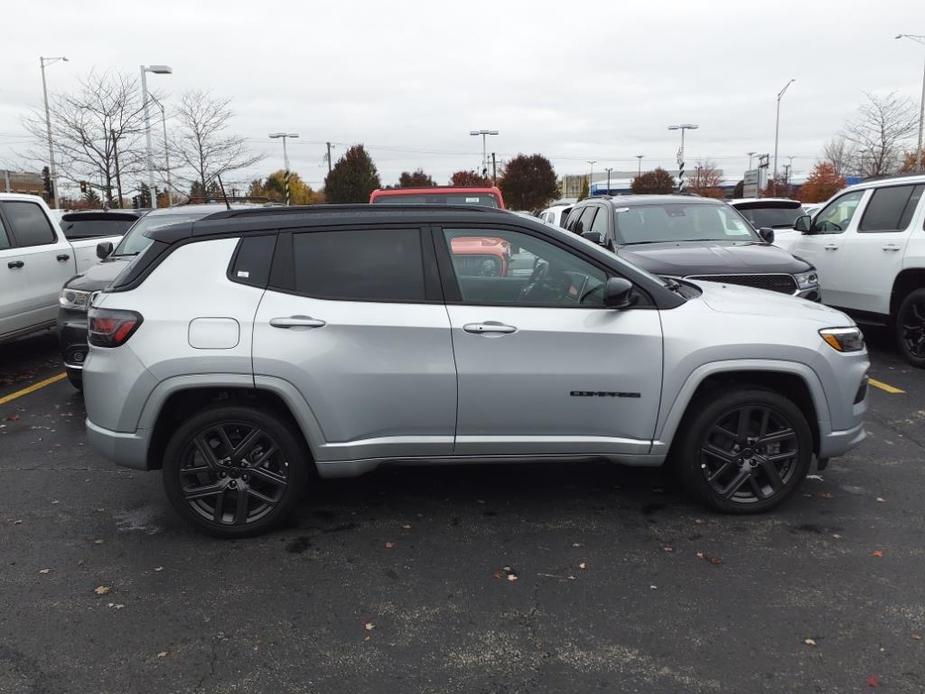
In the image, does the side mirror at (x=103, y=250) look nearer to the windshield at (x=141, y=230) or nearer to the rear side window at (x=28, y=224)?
the windshield at (x=141, y=230)

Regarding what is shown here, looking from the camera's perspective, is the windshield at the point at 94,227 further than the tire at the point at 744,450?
Yes

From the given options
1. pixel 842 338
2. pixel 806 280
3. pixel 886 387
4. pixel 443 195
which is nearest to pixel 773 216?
pixel 443 195

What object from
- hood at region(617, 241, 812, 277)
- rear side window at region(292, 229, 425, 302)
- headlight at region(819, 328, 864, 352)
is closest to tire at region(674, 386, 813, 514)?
headlight at region(819, 328, 864, 352)

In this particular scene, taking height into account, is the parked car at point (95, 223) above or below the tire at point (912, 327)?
above

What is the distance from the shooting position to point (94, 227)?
476 inches

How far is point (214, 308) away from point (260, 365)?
0.40 metres

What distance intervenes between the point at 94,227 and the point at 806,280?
10544 mm

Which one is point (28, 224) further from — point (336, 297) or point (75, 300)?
point (336, 297)

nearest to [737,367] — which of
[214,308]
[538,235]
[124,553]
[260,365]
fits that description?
[538,235]

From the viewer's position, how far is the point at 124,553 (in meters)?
4.03

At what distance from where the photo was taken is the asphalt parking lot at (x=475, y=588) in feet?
9.73

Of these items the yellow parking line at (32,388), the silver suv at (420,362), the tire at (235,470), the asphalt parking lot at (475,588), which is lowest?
the asphalt parking lot at (475,588)

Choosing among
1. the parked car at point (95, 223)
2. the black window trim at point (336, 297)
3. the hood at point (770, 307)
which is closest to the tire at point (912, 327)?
the hood at point (770, 307)

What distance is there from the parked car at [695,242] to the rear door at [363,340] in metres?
3.67
